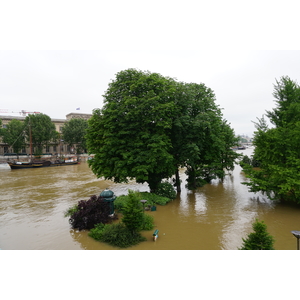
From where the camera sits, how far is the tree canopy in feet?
46.4

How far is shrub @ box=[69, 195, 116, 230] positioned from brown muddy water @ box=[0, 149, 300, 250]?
1.46 feet

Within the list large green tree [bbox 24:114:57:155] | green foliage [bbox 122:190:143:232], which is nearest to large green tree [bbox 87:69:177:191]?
green foliage [bbox 122:190:143:232]

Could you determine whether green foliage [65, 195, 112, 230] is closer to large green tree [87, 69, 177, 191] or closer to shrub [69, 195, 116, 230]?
shrub [69, 195, 116, 230]

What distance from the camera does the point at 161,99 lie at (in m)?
14.7

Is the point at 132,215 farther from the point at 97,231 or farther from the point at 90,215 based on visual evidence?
the point at 90,215

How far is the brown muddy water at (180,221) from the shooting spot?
9438 millimetres

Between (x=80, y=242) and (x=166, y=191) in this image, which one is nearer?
(x=80, y=242)

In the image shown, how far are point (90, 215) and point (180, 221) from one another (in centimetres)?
497

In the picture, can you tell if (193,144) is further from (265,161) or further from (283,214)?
(283,214)

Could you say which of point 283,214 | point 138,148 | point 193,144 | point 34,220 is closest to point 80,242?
point 34,220

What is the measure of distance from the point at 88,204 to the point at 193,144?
7.80m

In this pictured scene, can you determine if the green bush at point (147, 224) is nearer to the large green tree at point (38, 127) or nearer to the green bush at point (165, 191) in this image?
the green bush at point (165, 191)

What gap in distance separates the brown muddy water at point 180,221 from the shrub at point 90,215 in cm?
45

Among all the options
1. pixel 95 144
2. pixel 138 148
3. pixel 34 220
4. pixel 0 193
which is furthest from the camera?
pixel 0 193
